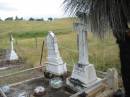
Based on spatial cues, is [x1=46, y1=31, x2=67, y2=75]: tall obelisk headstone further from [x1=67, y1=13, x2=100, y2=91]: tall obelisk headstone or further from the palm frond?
the palm frond

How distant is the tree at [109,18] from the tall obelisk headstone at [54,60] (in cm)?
358

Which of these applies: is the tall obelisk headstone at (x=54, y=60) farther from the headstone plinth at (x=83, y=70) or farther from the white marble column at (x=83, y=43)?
the white marble column at (x=83, y=43)

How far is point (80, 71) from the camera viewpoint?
284 inches

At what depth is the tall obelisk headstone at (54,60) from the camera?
8469 millimetres

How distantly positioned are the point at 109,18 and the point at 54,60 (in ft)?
14.6

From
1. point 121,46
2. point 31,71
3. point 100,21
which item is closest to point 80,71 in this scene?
point 121,46

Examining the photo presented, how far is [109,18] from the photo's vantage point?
14.5 feet

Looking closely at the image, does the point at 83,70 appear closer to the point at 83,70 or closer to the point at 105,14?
the point at 83,70

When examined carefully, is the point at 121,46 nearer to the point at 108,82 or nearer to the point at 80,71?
the point at 108,82

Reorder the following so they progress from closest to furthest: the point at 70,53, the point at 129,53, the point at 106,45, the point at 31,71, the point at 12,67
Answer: the point at 129,53 < the point at 31,71 < the point at 12,67 < the point at 70,53 < the point at 106,45

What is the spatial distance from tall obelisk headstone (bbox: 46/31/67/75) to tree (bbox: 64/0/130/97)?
3575mm

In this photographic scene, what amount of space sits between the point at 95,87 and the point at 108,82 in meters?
0.43

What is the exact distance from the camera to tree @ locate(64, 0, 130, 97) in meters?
4.37

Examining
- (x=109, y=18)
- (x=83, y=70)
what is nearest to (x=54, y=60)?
(x=83, y=70)
